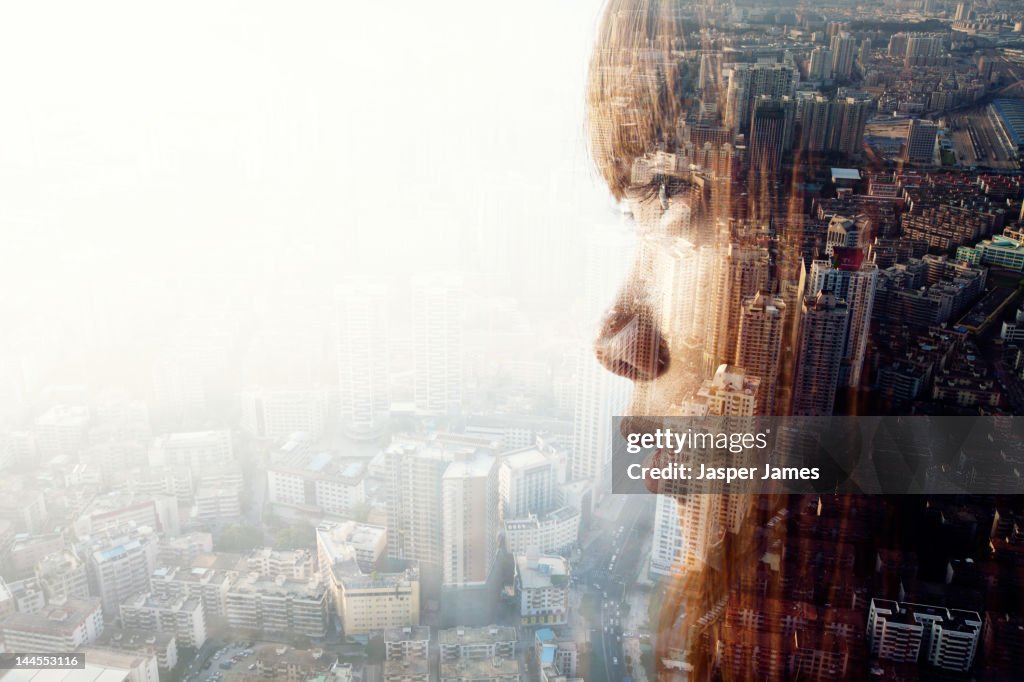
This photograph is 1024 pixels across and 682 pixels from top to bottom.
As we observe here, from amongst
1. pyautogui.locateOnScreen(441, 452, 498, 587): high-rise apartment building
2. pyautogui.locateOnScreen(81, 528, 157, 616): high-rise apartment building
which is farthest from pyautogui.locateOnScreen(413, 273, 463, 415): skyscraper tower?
pyautogui.locateOnScreen(81, 528, 157, 616): high-rise apartment building

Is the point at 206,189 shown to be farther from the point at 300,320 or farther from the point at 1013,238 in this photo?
the point at 1013,238

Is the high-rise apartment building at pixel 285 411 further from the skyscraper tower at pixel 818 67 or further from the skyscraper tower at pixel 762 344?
the skyscraper tower at pixel 818 67

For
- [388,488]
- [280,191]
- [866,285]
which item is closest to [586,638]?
[388,488]

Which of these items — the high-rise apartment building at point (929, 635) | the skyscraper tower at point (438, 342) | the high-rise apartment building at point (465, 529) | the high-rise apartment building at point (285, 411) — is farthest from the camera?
the high-rise apartment building at point (285, 411)

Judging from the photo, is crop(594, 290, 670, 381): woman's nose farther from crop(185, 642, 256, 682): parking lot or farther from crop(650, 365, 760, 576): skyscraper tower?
crop(185, 642, 256, 682): parking lot

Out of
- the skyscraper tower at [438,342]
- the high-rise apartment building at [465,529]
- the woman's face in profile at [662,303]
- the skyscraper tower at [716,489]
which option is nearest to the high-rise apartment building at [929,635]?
the skyscraper tower at [716,489]

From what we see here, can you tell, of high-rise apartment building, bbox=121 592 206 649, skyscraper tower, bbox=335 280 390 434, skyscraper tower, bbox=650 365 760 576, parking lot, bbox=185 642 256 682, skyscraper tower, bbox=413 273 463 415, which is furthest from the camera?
skyscraper tower, bbox=335 280 390 434

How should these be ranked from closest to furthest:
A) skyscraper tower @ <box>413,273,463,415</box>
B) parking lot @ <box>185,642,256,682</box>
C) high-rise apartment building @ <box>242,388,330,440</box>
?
parking lot @ <box>185,642,256,682</box>
skyscraper tower @ <box>413,273,463,415</box>
high-rise apartment building @ <box>242,388,330,440</box>

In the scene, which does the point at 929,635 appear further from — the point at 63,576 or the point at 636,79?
the point at 63,576
